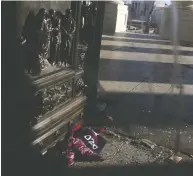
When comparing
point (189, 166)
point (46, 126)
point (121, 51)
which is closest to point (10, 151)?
point (46, 126)

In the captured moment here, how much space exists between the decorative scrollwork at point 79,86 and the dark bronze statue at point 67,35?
272mm

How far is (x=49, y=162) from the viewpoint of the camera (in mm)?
2537

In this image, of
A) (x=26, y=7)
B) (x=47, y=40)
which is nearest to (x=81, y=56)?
(x=47, y=40)

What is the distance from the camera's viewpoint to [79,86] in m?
3.03

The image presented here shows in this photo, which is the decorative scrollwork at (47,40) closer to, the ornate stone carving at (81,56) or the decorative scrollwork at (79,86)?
the ornate stone carving at (81,56)

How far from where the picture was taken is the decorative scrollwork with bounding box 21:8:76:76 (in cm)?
211

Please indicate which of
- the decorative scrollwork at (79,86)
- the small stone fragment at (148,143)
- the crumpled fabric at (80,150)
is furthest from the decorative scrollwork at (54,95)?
the small stone fragment at (148,143)

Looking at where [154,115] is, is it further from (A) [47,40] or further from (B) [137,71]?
(B) [137,71]

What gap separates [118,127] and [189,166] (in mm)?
941

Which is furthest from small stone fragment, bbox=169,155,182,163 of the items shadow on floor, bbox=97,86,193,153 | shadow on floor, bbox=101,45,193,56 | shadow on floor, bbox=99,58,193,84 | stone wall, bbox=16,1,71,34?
shadow on floor, bbox=101,45,193,56

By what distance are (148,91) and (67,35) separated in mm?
2718

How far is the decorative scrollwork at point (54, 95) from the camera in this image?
7.75 feet

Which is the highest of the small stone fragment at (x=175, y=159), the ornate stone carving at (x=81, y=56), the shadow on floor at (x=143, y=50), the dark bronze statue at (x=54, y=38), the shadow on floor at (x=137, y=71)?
the dark bronze statue at (x=54, y=38)

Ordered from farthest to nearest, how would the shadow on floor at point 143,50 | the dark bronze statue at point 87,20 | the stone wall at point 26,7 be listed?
the shadow on floor at point 143,50 → the dark bronze statue at point 87,20 → the stone wall at point 26,7
